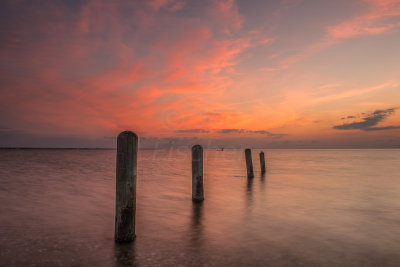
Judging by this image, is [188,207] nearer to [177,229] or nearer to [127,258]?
[177,229]

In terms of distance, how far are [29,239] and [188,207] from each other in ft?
16.8

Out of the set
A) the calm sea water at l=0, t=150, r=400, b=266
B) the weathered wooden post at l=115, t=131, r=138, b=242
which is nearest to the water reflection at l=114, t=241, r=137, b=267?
the calm sea water at l=0, t=150, r=400, b=266

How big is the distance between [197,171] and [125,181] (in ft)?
15.4

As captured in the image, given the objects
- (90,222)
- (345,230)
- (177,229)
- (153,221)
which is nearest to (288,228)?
(345,230)

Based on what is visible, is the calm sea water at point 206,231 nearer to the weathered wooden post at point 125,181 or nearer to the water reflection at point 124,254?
the water reflection at point 124,254

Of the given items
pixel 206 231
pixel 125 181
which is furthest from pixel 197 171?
pixel 125 181

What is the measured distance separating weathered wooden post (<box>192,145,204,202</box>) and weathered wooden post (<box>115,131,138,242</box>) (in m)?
4.32

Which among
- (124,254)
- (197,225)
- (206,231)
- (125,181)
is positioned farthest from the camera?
(197,225)

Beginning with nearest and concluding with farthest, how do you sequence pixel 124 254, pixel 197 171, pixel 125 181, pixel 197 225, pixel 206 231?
pixel 124 254 < pixel 125 181 < pixel 206 231 < pixel 197 225 < pixel 197 171

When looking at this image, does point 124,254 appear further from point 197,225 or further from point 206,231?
point 197,225

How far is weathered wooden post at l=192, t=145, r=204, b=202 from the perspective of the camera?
9883 mm

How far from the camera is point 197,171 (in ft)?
33.2

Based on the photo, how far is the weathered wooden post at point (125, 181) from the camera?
5598 mm

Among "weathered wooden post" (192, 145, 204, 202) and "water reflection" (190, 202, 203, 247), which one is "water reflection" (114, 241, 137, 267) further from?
"weathered wooden post" (192, 145, 204, 202)
